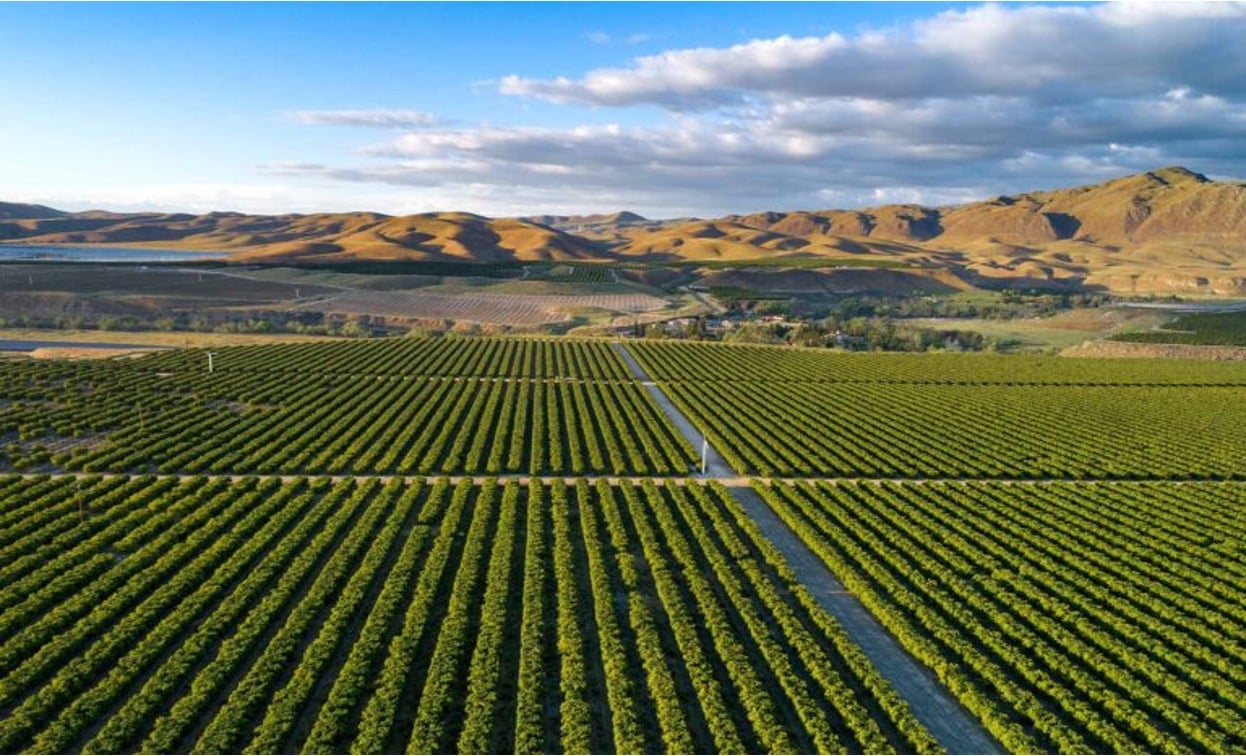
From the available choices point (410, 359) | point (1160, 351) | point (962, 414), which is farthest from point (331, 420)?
point (1160, 351)

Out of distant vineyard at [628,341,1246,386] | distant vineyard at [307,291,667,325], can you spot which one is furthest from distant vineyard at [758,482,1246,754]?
distant vineyard at [307,291,667,325]

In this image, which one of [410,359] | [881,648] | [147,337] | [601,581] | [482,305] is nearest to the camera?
[881,648]

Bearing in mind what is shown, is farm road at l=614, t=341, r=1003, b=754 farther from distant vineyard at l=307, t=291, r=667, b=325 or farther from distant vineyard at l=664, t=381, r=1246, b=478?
distant vineyard at l=307, t=291, r=667, b=325

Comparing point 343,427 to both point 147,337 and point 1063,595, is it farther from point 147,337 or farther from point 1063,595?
point 147,337

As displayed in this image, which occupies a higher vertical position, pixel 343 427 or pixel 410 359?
pixel 410 359

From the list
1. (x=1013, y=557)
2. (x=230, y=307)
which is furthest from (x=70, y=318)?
(x=1013, y=557)

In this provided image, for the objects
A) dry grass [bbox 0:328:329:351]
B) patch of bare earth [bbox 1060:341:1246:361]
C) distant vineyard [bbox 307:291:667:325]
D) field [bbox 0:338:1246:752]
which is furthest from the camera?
distant vineyard [bbox 307:291:667:325]

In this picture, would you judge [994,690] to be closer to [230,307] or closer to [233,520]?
[233,520]
